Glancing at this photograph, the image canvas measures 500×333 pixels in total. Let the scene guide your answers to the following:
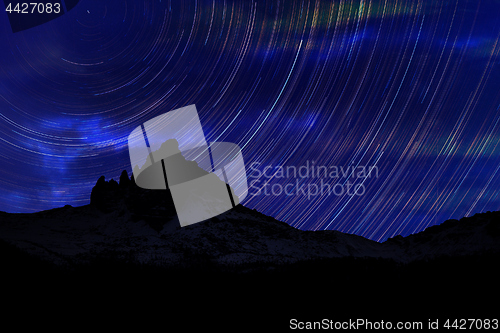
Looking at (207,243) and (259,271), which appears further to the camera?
(207,243)

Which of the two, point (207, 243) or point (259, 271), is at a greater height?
point (207, 243)

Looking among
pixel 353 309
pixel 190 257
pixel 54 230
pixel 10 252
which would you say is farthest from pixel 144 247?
pixel 353 309

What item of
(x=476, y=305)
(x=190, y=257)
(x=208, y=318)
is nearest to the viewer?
(x=208, y=318)

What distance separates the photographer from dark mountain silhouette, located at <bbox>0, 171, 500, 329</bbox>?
35281 mm

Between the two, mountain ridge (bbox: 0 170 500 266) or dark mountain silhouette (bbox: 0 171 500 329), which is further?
mountain ridge (bbox: 0 170 500 266)

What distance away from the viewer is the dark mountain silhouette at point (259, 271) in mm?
35281

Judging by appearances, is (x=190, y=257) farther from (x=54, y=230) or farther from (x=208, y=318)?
(x=208, y=318)

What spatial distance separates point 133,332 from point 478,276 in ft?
241

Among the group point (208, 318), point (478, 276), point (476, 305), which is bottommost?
point (208, 318)

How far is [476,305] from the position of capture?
1721 inches

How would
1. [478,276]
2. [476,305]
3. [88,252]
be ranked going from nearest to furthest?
1. [476,305]
2. [478,276]
3. [88,252]

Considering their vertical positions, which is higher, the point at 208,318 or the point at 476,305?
the point at 476,305

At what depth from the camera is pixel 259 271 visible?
8244cm

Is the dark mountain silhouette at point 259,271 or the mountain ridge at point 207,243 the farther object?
the mountain ridge at point 207,243
